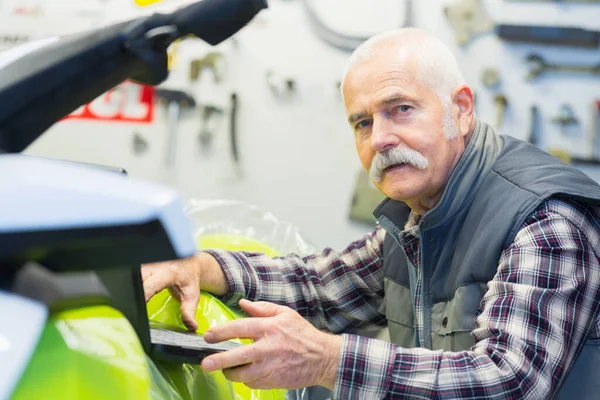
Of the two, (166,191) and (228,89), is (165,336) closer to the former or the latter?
(166,191)

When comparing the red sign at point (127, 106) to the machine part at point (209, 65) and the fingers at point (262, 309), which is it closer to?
the machine part at point (209, 65)

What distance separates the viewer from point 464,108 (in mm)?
1331

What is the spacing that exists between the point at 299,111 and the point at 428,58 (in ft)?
3.35

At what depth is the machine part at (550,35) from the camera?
6.58 ft

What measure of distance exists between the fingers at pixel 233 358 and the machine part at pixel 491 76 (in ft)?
5.25

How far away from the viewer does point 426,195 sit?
4.27 ft

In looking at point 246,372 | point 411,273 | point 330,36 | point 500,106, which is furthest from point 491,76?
point 246,372

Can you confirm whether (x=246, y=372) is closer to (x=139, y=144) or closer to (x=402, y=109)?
(x=402, y=109)

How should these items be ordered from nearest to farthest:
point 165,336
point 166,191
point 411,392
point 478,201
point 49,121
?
1. point 166,191
2. point 49,121
3. point 165,336
4. point 411,392
5. point 478,201

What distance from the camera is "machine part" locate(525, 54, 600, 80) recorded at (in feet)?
6.66

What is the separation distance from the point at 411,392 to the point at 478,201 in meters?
0.43

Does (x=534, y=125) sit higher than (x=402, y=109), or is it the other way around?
(x=402, y=109)

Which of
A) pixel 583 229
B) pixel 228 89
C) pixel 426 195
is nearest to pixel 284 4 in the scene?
pixel 228 89

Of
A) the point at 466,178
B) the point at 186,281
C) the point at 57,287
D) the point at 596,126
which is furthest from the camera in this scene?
the point at 596,126
